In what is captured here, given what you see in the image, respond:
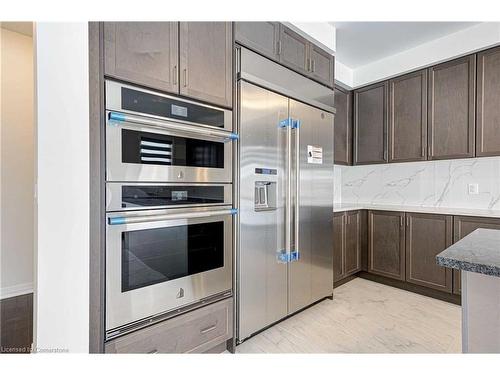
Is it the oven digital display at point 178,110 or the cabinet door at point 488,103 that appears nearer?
the oven digital display at point 178,110

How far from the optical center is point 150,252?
1478 mm

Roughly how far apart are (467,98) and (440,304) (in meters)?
2.08

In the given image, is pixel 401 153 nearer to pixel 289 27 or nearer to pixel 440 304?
pixel 440 304

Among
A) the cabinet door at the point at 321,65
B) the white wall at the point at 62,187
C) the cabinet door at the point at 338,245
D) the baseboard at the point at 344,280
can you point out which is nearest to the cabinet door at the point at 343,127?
the cabinet door at the point at 321,65

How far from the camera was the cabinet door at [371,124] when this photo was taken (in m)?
3.41

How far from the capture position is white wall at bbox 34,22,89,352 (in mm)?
1134

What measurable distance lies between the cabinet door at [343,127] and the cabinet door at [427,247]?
105 cm

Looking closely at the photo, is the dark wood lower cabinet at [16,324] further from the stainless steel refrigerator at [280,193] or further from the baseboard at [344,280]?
the baseboard at [344,280]

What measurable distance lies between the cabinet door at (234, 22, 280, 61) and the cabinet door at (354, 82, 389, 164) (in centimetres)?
190

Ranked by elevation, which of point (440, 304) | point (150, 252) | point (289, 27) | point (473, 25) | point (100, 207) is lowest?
point (440, 304)

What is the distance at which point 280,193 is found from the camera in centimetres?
217
